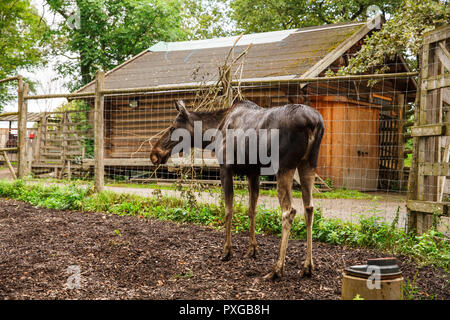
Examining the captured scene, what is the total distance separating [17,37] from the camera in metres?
24.8

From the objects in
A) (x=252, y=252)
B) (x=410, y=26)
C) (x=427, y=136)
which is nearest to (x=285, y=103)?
(x=410, y=26)

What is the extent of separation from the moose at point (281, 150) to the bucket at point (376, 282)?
92 centimetres

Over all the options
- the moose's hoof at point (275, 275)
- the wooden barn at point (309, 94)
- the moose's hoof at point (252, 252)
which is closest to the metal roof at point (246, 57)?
the wooden barn at point (309, 94)

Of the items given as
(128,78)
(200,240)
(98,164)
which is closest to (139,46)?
(128,78)

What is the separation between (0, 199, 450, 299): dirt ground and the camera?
349cm

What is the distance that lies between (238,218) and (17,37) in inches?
968

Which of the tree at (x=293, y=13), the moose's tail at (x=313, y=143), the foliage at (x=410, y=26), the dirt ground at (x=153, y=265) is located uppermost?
the tree at (x=293, y=13)

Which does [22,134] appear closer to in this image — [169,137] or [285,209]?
[169,137]

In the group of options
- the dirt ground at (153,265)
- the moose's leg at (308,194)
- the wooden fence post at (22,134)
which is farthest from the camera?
the wooden fence post at (22,134)

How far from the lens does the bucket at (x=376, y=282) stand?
113 inches

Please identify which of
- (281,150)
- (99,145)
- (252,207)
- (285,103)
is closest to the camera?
(281,150)

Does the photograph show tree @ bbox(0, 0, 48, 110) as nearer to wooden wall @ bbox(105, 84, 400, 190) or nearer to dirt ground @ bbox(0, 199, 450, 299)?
wooden wall @ bbox(105, 84, 400, 190)

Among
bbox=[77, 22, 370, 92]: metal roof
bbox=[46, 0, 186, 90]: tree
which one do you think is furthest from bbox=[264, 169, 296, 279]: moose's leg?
bbox=[46, 0, 186, 90]: tree

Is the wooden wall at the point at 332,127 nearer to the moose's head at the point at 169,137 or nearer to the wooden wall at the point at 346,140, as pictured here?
the wooden wall at the point at 346,140
